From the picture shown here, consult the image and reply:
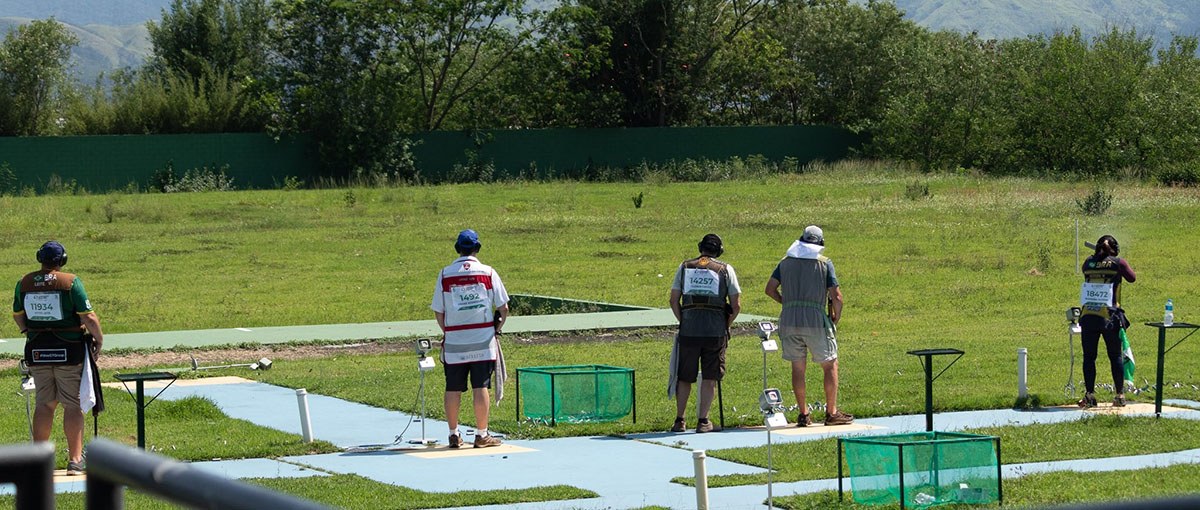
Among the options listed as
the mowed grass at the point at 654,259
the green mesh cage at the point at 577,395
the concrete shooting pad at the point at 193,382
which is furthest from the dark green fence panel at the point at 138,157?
the green mesh cage at the point at 577,395

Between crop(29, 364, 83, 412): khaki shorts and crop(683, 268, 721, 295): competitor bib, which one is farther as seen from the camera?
crop(683, 268, 721, 295): competitor bib

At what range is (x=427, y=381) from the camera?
16516 millimetres

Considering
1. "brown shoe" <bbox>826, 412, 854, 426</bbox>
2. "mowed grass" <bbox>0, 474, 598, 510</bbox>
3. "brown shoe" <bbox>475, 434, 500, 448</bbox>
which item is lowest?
"brown shoe" <bbox>826, 412, 854, 426</bbox>

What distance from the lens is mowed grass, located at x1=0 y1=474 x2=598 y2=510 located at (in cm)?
977

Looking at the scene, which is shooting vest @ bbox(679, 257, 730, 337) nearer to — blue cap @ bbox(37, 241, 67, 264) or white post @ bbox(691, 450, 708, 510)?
white post @ bbox(691, 450, 708, 510)

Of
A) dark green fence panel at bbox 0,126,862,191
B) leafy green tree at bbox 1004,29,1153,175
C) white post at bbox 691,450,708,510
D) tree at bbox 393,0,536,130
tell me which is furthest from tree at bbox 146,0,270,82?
white post at bbox 691,450,708,510

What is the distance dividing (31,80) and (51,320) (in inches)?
2218

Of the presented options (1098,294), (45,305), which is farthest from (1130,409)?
(45,305)

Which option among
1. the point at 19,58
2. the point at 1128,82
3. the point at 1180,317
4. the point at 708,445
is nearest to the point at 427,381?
the point at 708,445

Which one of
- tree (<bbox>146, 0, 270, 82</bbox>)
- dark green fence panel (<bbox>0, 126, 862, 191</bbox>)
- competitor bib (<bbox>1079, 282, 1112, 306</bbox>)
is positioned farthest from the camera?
tree (<bbox>146, 0, 270, 82</bbox>)

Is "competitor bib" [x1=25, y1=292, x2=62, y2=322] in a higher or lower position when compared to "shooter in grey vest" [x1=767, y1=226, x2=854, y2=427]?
higher

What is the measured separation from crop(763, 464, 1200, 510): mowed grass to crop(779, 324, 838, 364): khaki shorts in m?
3.14

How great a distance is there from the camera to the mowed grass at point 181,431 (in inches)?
474

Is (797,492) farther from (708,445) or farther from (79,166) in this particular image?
(79,166)
